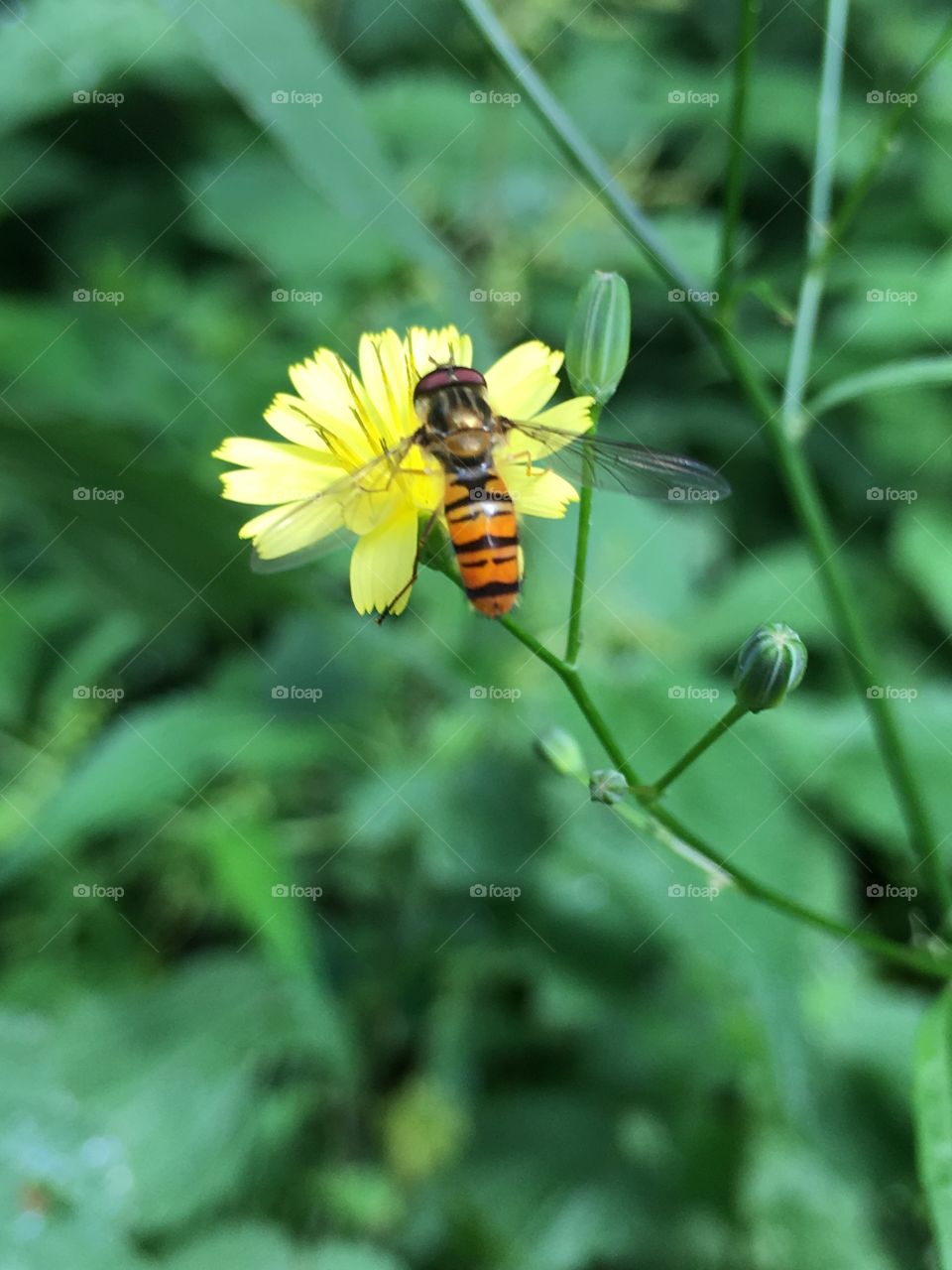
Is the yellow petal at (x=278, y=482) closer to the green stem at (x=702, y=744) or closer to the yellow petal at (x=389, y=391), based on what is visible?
the yellow petal at (x=389, y=391)

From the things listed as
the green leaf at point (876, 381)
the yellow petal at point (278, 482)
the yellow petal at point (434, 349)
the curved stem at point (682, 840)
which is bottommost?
the curved stem at point (682, 840)

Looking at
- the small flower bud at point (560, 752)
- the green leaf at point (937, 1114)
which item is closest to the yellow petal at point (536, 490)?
the small flower bud at point (560, 752)

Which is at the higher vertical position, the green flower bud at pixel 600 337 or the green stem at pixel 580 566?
the green flower bud at pixel 600 337

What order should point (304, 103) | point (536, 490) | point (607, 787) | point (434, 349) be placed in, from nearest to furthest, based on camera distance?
point (607, 787), point (536, 490), point (434, 349), point (304, 103)

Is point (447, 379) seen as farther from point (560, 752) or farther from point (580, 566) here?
point (560, 752)

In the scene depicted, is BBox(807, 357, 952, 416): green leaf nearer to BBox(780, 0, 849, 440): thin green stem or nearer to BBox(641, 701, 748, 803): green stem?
BBox(780, 0, 849, 440): thin green stem

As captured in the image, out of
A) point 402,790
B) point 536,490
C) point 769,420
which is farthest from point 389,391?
point 402,790

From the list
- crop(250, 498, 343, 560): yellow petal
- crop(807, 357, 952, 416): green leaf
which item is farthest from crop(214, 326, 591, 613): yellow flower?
crop(807, 357, 952, 416): green leaf
